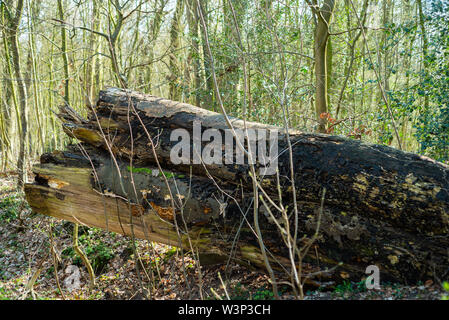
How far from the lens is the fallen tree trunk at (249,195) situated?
2.84m

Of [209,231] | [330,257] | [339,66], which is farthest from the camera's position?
[339,66]

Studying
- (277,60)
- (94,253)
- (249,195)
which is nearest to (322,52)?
(277,60)

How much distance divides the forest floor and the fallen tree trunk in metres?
0.27

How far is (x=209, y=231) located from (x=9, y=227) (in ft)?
18.7

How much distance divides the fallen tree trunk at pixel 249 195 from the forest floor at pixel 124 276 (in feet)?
0.88

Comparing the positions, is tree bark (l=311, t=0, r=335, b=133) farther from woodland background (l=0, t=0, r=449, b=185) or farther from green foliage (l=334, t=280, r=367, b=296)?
green foliage (l=334, t=280, r=367, b=296)

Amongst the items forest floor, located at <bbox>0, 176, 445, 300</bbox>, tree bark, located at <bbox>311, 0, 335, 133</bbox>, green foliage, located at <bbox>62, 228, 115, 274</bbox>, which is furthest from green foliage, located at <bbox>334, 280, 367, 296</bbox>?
green foliage, located at <bbox>62, 228, 115, 274</bbox>

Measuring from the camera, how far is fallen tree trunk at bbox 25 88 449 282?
2.84m

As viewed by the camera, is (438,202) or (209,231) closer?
(438,202)

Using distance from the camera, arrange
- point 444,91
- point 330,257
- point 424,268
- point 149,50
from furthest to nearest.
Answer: point 149,50 < point 444,91 < point 330,257 < point 424,268

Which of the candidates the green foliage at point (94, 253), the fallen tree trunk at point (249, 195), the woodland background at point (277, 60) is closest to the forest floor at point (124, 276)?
the green foliage at point (94, 253)

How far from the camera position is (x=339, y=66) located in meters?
9.92
